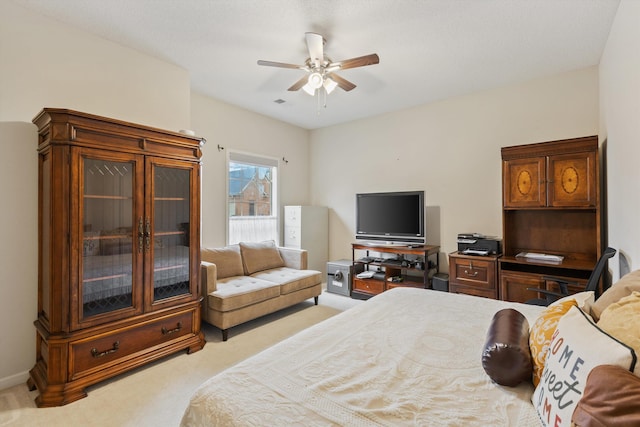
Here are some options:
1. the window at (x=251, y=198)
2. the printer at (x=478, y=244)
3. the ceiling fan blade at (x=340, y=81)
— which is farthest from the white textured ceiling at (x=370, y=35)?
the printer at (x=478, y=244)

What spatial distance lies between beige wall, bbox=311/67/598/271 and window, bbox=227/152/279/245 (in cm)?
107

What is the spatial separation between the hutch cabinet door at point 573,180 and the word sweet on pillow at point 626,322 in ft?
7.82

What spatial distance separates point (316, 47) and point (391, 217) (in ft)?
8.52

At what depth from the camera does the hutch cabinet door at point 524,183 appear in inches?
126

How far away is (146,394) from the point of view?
7.10ft

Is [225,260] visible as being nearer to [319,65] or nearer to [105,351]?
[105,351]

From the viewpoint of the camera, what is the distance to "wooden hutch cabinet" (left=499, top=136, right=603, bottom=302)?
297cm

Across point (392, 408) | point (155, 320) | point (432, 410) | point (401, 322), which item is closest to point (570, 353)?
point (432, 410)

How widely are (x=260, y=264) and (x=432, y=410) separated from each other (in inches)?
133

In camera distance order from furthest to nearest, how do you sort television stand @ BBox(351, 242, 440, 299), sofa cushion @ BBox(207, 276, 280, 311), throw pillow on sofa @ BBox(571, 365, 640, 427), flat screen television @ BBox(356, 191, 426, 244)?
flat screen television @ BBox(356, 191, 426, 244)
television stand @ BBox(351, 242, 440, 299)
sofa cushion @ BBox(207, 276, 280, 311)
throw pillow on sofa @ BBox(571, 365, 640, 427)

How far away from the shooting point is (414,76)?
11.4ft

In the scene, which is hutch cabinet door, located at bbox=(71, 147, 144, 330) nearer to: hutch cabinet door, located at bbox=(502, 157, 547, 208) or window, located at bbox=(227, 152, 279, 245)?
window, located at bbox=(227, 152, 279, 245)

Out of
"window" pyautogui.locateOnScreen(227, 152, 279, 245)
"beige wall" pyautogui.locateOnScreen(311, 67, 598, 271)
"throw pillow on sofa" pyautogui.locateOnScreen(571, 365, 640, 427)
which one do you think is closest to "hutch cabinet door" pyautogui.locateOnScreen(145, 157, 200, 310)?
"window" pyautogui.locateOnScreen(227, 152, 279, 245)

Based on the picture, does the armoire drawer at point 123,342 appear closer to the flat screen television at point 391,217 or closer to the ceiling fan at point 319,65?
the ceiling fan at point 319,65
